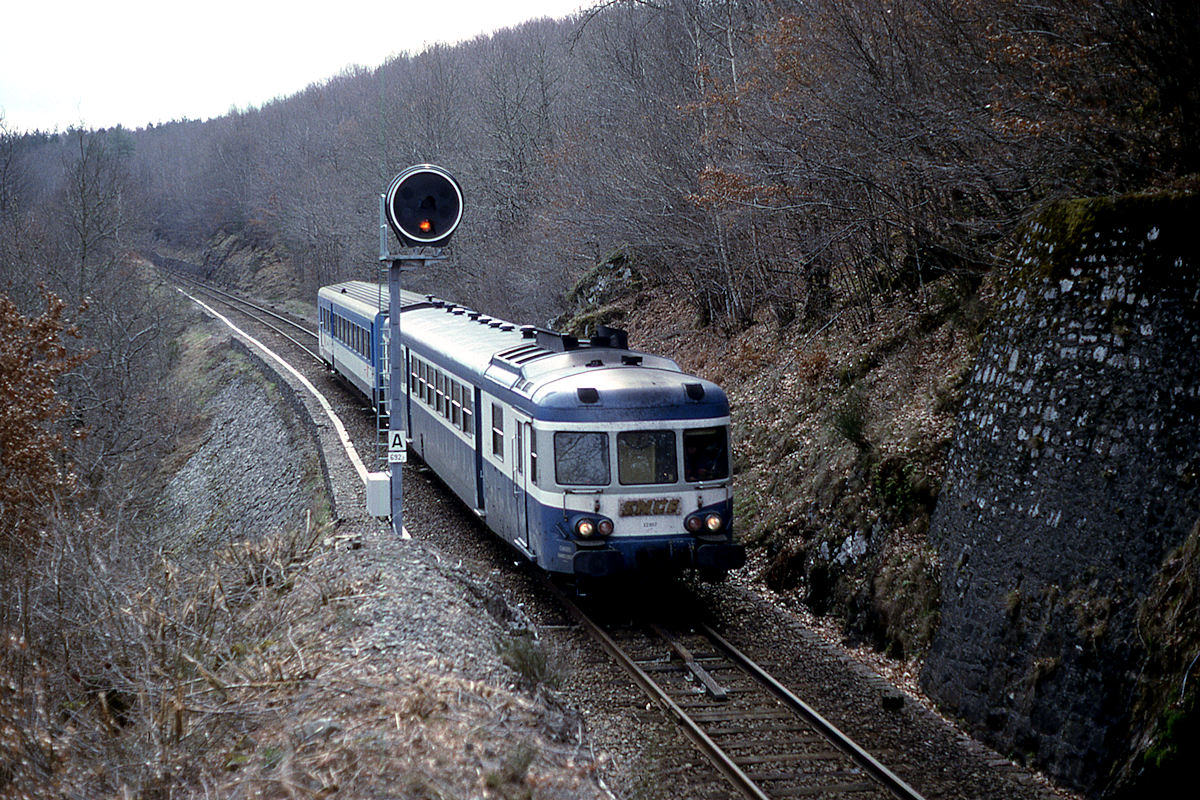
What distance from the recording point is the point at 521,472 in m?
11.6

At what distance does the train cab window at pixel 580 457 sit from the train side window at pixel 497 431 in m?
1.76

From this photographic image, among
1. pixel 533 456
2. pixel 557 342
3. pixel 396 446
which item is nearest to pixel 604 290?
pixel 557 342

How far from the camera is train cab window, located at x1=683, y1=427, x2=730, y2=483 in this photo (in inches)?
435

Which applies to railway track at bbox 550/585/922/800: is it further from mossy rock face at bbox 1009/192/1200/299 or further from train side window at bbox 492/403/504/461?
mossy rock face at bbox 1009/192/1200/299

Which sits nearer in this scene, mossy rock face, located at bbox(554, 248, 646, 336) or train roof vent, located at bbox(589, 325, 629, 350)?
train roof vent, located at bbox(589, 325, 629, 350)

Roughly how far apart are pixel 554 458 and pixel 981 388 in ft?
14.2

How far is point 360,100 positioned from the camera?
81.8 m

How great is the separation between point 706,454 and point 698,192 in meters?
10.2

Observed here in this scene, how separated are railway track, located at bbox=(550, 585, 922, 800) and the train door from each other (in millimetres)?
1190

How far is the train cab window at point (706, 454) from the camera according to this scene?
435 inches

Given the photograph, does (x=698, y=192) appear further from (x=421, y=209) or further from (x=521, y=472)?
(x=421, y=209)

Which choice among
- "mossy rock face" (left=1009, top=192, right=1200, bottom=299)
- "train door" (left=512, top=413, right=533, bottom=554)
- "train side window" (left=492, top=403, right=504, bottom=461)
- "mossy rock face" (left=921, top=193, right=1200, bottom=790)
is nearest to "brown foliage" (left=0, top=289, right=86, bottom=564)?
"train side window" (left=492, top=403, right=504, bottom=461)

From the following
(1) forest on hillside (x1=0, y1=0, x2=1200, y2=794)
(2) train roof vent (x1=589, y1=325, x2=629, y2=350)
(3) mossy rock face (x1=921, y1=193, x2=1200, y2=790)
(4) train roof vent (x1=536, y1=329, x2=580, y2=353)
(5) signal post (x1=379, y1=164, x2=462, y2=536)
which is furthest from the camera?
(2) train roof vent (x1=589, y1=325, x2=629, y2=350)

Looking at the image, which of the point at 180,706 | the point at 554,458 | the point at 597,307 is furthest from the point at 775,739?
the point at 597,307
